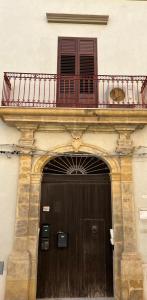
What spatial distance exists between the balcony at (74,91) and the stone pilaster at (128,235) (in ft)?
2.77

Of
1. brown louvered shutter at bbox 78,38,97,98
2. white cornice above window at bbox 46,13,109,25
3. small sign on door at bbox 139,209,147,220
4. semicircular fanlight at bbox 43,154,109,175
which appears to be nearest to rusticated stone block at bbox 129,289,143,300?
small sign on door at bbox 139,209,147,220

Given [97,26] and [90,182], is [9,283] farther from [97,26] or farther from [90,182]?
[97,26]

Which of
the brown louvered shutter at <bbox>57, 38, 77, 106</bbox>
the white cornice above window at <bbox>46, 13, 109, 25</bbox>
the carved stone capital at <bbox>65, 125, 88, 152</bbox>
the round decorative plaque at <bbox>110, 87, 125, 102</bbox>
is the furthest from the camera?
the white cornice above window at <bbox>46, 13, 109, 25</bbox>

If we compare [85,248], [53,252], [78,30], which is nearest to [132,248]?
[85,248]

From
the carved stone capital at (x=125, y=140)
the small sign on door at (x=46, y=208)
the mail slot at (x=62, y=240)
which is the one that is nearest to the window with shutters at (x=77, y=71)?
the carved stone capital at (x=125, y=140)

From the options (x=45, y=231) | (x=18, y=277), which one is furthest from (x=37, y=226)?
(x=18, y=277)

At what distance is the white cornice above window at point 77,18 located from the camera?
297 inches

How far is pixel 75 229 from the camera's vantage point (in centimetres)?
648

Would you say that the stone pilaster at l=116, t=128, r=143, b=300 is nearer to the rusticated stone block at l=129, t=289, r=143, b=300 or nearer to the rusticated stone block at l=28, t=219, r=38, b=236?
the rusticated stone block at l=129, t=289, r=143, b=300

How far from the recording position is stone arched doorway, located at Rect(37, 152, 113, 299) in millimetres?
6211

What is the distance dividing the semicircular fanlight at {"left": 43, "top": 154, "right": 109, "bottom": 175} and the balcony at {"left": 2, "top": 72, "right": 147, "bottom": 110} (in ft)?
4.05

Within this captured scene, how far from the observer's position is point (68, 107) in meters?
6.64

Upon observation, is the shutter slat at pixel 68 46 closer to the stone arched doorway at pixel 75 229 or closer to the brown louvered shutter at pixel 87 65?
the brown louvered shutter at pixel 87 65

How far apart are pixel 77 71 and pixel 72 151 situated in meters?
2.08
